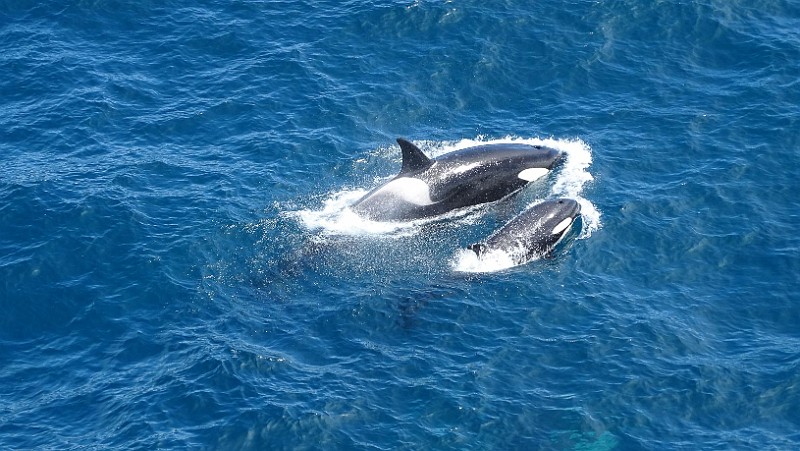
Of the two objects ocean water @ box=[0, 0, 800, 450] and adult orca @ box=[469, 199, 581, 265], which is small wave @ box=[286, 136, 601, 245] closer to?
ocean water @ box=[0, 0, 800, 450]

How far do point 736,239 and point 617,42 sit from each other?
68.4 feet

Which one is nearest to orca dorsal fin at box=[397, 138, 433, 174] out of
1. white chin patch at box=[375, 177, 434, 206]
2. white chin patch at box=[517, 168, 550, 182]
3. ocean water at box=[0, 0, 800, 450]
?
white chin patch at box=[375, 177, 434, 206]

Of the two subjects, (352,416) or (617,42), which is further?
(617,42)

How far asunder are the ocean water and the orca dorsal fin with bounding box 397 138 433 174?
3583 millimetres

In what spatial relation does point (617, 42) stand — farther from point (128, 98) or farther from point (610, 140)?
point (128, 98)

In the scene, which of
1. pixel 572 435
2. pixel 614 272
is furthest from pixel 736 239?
pixel 572 435

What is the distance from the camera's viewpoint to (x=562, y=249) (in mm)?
64625

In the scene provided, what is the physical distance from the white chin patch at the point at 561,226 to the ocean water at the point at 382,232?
904mm

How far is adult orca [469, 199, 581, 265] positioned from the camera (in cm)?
6391

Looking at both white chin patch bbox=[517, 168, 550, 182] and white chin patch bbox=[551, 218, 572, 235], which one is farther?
white chin patch bbox=[517, 168, 550, 182]

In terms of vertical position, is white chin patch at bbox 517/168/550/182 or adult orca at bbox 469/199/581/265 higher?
white chin patch at bbox 517/168/550/182

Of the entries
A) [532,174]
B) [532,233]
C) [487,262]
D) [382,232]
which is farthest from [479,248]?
[532,174]

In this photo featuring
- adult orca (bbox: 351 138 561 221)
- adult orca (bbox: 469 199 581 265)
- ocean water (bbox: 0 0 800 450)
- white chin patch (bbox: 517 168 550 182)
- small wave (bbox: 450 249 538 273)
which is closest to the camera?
ocean water (bbox: 0 0 800 450)

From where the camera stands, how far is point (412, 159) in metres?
67.6
